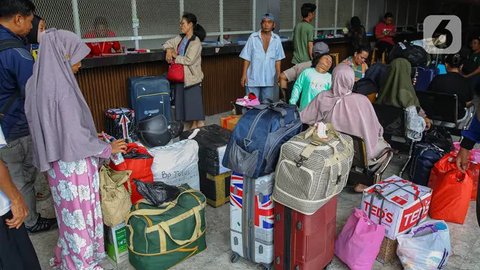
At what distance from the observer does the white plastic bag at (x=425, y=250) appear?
2311 millimetres

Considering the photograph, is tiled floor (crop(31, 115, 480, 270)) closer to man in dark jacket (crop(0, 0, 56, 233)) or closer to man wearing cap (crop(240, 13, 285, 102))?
man in dark jacket (crop(0, 0, 56, 233))

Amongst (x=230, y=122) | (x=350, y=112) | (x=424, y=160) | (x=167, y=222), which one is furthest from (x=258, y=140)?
(x=424, y=160)

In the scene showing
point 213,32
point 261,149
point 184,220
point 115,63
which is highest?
point 213,32

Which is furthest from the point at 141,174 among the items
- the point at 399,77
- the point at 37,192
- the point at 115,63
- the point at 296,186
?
the point at 399,77

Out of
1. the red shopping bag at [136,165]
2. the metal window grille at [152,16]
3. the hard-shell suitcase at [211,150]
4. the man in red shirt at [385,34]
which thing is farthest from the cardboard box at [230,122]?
the man in red shirt at [385,34]

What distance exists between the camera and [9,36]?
2.20 m

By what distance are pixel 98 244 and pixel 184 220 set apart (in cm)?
56

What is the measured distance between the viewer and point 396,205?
2.44m

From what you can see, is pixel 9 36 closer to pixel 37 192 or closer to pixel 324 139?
pixel 37 192

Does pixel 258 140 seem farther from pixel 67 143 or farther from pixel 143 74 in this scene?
pixel 143 74

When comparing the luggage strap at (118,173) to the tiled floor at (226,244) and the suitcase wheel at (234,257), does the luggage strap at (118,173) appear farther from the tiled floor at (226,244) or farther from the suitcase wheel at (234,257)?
the suitcase wheel at (234,257)

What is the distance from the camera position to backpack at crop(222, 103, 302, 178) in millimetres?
2113

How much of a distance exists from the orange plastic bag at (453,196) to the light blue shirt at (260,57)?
2.40 m

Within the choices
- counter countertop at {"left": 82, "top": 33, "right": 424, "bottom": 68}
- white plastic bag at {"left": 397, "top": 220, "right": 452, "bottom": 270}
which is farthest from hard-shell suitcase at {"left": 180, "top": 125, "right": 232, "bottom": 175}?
counter countertop at {"left": 82, "top": 33, "right": 424, "bottom": 68}
